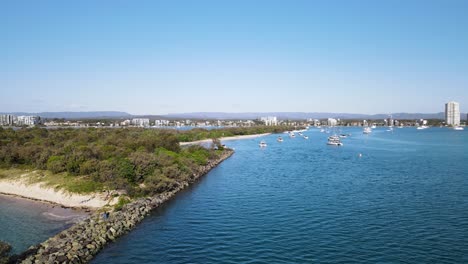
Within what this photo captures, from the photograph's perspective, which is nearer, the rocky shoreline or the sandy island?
the rocky shoreline

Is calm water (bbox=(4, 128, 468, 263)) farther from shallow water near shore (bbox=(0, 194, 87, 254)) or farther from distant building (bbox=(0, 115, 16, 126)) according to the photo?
distant building (bbox=(0, 115, 16, 126))

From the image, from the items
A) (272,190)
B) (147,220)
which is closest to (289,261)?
(147,220)

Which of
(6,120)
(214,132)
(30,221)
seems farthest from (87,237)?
(6,120)

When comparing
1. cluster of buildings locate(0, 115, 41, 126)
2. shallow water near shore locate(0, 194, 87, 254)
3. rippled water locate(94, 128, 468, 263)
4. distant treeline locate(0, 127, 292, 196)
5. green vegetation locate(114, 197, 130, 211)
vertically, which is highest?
cluster of buildings locate(0, 115, 41, 126)

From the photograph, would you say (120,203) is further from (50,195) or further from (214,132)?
(214,132)

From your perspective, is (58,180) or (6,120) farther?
(6,120)

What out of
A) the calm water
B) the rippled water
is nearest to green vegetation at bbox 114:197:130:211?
the rippled water

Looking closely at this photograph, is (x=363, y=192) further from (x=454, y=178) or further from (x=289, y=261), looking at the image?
(x=289, y=261)

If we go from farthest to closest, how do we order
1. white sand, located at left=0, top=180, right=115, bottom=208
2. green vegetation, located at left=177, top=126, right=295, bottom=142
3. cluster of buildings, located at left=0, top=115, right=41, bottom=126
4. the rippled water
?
cluster of buildings, located at left=0, top=115, right=41, bottom=126 → green vegetation, located at left=177, top=126, right=295, bottom=142 → white sand, located at left=0, top=180, right=115, bottom=208 → the rippled water
